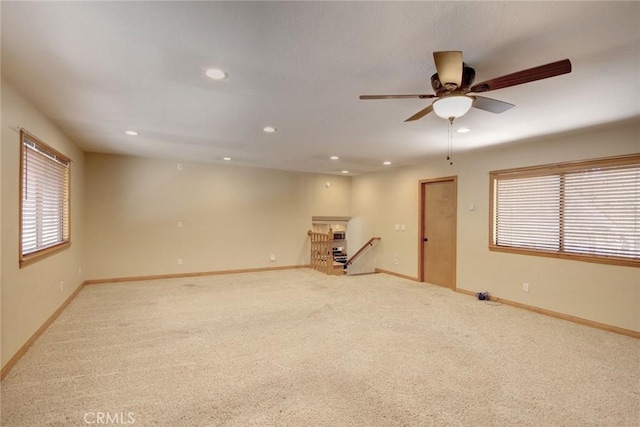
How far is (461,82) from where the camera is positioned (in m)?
2.10

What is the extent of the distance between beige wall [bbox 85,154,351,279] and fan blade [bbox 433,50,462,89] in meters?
5.52

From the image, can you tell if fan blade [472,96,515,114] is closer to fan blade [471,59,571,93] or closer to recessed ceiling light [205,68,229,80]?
fan blade [471,59,571,93]

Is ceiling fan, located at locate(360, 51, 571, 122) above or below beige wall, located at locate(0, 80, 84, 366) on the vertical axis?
above

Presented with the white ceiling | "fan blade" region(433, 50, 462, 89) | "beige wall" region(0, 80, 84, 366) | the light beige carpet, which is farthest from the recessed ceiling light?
the light beige carpet

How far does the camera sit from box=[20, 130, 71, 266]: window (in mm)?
2986

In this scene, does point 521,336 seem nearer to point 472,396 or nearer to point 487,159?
point 472,396

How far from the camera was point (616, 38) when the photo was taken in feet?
6.09

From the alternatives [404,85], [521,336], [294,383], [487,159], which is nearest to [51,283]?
[294,383]

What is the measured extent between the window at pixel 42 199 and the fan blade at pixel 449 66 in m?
3.59

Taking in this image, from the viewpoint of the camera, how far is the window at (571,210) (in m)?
3.59
